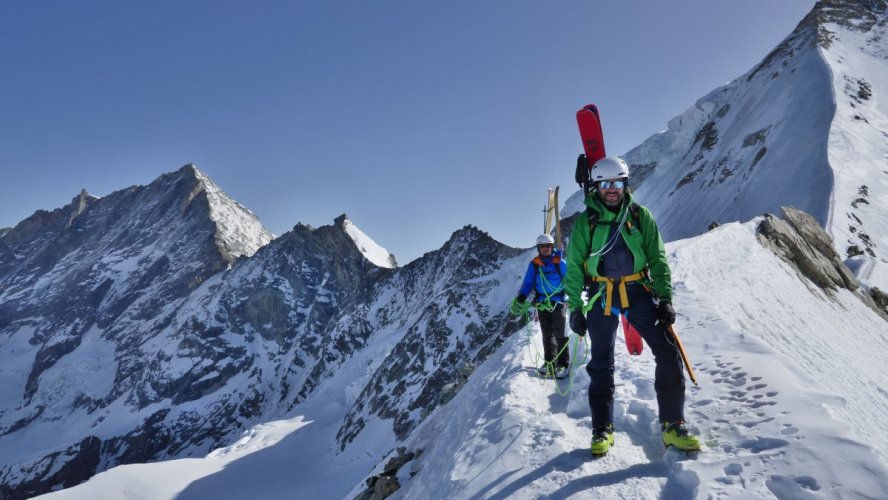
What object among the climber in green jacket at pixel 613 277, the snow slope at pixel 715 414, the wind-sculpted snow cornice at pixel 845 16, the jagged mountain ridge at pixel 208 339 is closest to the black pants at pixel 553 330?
the snow slope at pixel 715 414

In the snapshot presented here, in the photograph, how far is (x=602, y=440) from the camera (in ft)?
17.5

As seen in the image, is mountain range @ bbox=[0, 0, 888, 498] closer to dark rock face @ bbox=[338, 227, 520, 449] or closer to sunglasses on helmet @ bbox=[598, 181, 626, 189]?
dark rock face @ bbox=[338, 227, 520, 449]

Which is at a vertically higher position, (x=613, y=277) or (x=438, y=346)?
(x=613, y=277)

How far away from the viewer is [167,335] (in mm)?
144500

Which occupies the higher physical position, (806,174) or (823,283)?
(806,174)

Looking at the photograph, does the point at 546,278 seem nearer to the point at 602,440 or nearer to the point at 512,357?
the point at 512,357

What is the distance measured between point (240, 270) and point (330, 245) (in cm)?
3183

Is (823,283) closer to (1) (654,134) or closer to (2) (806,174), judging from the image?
(2) (806,174)

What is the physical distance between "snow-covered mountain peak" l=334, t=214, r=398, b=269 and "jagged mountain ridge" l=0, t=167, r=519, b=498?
529mm

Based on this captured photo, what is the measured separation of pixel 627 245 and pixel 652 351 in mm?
1210

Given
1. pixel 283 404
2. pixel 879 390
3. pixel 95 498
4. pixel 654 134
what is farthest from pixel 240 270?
pixel 879 390

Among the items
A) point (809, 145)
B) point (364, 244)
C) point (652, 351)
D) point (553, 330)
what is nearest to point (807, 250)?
point (553, 330)

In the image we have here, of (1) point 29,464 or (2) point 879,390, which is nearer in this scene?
(2) point 879,390

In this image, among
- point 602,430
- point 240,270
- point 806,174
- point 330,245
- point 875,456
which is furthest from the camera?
point 240,270
